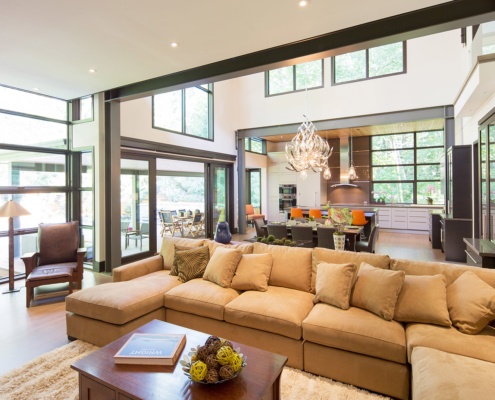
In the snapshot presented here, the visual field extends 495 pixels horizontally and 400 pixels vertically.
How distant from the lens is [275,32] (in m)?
3.29

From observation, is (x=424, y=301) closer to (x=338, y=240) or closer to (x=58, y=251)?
(x=338, y=240)

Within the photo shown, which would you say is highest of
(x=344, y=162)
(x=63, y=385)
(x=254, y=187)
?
(x=344, y=162)

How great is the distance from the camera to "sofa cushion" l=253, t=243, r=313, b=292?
9.80ft

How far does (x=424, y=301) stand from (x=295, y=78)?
Answer: 791 cm

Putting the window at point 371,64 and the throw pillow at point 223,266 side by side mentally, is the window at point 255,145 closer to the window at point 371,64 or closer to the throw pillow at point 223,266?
the window at point 371,64

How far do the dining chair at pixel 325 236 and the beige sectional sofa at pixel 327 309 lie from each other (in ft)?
5.76

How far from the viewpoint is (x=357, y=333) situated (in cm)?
214

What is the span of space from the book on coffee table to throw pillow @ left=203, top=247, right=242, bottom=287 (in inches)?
43.0

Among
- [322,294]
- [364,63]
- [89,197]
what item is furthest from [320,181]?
[322,294]

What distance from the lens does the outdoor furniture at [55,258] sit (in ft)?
12.8

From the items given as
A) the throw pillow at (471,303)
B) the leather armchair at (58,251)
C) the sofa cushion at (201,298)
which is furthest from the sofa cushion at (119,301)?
the throw pillow at (471,303)

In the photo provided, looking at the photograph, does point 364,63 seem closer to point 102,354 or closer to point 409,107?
point 409,107

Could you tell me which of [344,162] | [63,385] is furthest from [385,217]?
[63,385]

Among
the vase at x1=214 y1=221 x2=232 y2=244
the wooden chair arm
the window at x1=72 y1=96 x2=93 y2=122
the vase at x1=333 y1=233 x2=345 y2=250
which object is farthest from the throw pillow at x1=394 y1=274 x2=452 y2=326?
the window at x1=72 y1=96 x2=93 y2=122
